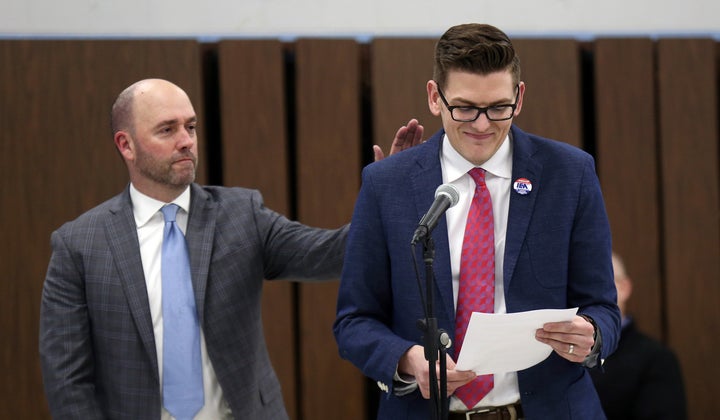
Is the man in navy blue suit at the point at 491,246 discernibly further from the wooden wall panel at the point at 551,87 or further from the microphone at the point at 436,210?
the wooden wall panel at the point at 551,87

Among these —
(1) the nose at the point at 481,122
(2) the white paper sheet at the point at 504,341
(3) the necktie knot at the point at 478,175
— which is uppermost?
(1) the nose at the point at 481,122

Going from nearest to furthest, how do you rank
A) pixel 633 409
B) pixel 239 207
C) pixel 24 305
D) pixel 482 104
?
pixel 482 104 < pixel 239 207 < pixel 633 409 < pixel 24 305

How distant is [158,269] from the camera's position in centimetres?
263

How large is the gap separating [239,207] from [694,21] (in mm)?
3213

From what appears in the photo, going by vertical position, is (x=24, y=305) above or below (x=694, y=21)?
below

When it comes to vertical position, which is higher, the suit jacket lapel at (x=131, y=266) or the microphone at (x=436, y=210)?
the microphone at (x=436, y=210)

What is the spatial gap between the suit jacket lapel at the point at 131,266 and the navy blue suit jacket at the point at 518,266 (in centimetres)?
66

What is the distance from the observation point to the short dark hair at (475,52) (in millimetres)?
2006

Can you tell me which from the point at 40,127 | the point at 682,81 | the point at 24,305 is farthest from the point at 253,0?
the point at 682,81

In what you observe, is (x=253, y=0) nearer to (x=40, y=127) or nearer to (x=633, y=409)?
(x=40, y=127)

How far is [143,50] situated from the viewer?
431 centimetres

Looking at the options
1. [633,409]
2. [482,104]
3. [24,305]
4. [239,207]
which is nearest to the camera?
[482,104]

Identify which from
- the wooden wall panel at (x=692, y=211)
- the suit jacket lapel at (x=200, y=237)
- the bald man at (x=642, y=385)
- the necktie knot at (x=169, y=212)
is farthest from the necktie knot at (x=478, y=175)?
the wooden wall panel at (x=692, y=211)

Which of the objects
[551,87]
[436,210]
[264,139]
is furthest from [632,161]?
[436,210]
